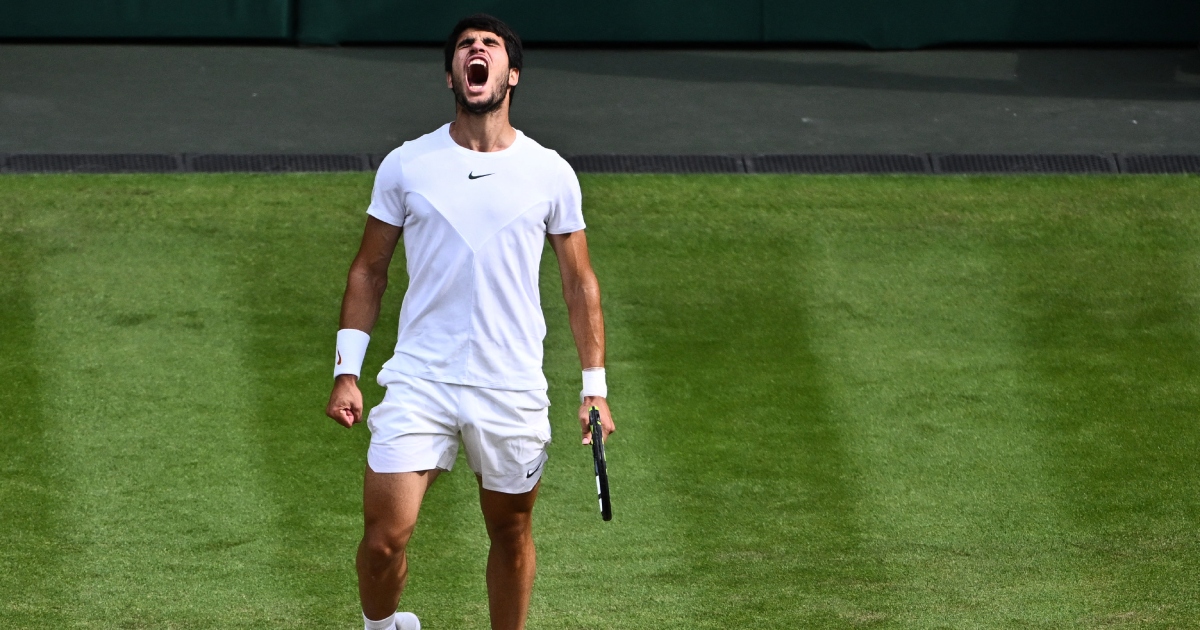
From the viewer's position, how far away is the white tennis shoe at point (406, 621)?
17.7 feet

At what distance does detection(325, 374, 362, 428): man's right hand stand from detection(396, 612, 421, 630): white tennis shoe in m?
0.75

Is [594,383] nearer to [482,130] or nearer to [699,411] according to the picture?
[482,130]

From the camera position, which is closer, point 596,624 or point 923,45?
point 596,624

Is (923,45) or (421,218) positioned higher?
(421,218)

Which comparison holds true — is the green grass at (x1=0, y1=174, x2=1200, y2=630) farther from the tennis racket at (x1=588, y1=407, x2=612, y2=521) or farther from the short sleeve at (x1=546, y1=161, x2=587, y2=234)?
the short sleeve at (x1=546, y1=161, x2=587, y2=234)

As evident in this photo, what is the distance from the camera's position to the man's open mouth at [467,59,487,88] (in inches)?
195

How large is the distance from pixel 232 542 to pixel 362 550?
1.45 meters

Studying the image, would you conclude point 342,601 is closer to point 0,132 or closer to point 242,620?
point 242,620

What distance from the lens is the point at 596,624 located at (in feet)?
19.1

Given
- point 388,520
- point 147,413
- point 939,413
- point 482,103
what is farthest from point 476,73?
point 939,413

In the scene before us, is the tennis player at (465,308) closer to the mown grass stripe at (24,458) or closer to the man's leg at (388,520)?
the man's leg at (388,520)

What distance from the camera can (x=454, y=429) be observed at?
5.03 m

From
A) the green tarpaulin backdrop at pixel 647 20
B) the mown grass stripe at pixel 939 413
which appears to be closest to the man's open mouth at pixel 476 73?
the mown grass stripe at pixel 939 413

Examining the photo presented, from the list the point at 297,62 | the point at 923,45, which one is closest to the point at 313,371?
the point at 297,62
